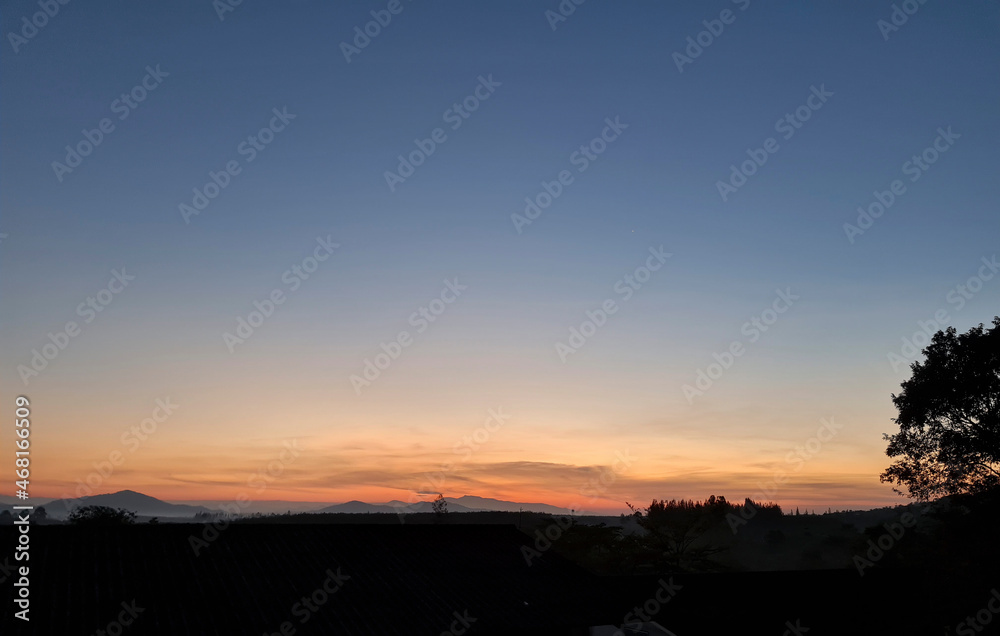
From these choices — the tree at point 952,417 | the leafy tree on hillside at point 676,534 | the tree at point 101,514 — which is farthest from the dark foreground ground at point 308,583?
the tree at point 101,514

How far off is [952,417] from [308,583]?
1194 inches

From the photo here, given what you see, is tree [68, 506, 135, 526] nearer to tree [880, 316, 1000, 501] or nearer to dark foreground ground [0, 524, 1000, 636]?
dark foreground ground [0, 524, 1000, 636]

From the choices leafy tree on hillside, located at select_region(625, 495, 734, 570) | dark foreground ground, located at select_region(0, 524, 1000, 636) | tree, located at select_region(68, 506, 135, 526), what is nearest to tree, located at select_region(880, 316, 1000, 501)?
dark foreground ground, located at select_region(0, 524, 1000, 636)

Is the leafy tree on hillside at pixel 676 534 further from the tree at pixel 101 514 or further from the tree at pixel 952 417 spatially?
the tree at pixel 101 514

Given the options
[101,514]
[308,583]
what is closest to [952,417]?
[308,583]

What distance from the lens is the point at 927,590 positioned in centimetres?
2886

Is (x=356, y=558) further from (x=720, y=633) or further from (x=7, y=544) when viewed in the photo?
(x=720, y=633)

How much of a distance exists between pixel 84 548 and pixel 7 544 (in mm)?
1617

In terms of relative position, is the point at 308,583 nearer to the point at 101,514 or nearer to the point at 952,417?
the point at 952,417

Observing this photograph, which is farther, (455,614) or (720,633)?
(720,633)

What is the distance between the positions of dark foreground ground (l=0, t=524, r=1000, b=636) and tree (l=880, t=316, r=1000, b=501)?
21.1 feet

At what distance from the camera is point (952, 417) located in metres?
32.7

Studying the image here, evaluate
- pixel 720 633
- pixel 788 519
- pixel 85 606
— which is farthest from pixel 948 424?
pixel 788 519

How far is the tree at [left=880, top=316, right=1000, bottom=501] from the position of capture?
103 feet
